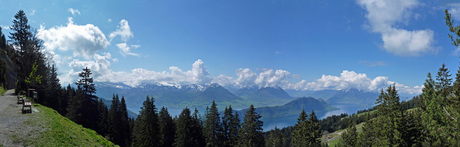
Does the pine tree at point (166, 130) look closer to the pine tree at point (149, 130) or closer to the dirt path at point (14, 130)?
the pine tree at point (149, 130)

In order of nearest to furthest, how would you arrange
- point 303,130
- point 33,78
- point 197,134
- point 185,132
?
point 33,78
point 303,130
point 185,132
point 197,134

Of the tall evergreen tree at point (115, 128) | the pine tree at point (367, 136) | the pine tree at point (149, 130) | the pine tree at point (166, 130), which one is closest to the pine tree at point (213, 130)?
the pine tree at point (166, 130)

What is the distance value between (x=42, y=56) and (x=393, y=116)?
3312 inches

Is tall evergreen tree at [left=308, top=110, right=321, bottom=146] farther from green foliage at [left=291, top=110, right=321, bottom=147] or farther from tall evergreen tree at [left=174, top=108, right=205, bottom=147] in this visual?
tall evergreen tree at [left=174, top=108, right=205, bottom=147]

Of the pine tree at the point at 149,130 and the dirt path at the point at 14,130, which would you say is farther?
the pine tree at the point at 149,130

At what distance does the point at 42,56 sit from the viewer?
52750 mm

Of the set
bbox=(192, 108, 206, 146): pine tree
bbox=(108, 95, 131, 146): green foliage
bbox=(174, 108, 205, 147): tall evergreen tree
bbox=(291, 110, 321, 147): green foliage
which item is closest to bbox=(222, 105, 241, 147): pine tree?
bbox=(192, 108, 206, 146): pine tree

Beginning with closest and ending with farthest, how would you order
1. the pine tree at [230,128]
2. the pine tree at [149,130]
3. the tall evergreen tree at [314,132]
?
1. the pine tree at [149,130]
2. the tall evergreen tree at [314,132]
3. the pine tree at [230,128]

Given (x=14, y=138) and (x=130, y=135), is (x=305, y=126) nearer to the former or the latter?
(x=14, y=138)

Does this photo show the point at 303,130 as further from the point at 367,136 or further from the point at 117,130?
the point at 117,130

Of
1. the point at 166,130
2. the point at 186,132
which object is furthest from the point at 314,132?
the point at 166,130

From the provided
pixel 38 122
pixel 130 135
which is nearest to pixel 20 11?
pixel 130 135

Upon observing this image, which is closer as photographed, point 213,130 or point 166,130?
point 213,130

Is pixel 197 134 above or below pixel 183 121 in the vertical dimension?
below
